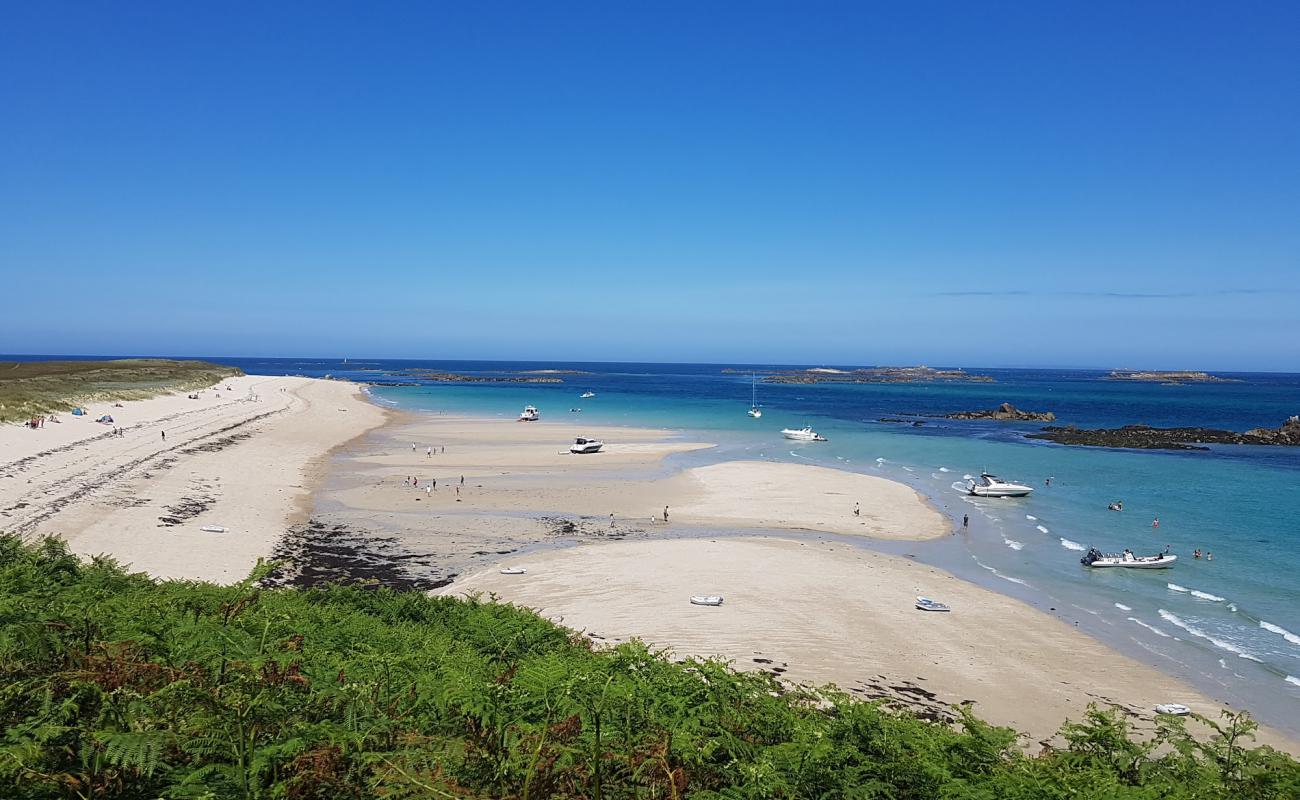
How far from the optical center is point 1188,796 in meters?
5.43

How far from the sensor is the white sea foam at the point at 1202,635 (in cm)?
1852

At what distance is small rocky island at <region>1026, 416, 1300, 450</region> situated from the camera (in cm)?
6525

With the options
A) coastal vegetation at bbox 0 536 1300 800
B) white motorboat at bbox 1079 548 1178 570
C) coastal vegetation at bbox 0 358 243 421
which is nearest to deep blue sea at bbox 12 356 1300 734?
white motorboat at bbox 1079 548 1178 570

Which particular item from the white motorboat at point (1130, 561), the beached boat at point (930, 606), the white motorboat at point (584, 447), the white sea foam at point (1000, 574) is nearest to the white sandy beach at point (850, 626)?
the beached boat at point (930, 606)

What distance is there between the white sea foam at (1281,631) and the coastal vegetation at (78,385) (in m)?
62.1

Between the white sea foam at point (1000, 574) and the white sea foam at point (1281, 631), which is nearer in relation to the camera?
the white sea foam at point (1281, 631)

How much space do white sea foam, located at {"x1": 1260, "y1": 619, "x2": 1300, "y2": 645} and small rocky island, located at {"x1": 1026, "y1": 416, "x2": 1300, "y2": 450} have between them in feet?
163

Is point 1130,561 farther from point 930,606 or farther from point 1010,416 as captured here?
point 1010,416

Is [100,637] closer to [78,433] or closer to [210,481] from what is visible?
[210,481]

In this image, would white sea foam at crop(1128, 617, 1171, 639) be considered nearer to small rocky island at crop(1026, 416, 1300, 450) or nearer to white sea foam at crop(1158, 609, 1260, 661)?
white sea foam at crop(1158, 609, 1260, 661)

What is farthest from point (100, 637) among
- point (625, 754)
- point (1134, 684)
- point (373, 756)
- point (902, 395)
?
point (902, 395)

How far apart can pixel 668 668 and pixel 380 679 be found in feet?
11.4

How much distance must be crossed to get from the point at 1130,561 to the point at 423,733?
28869 millimetres

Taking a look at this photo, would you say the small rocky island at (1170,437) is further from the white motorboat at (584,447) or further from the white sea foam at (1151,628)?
the white sea foam at (1151,628)
